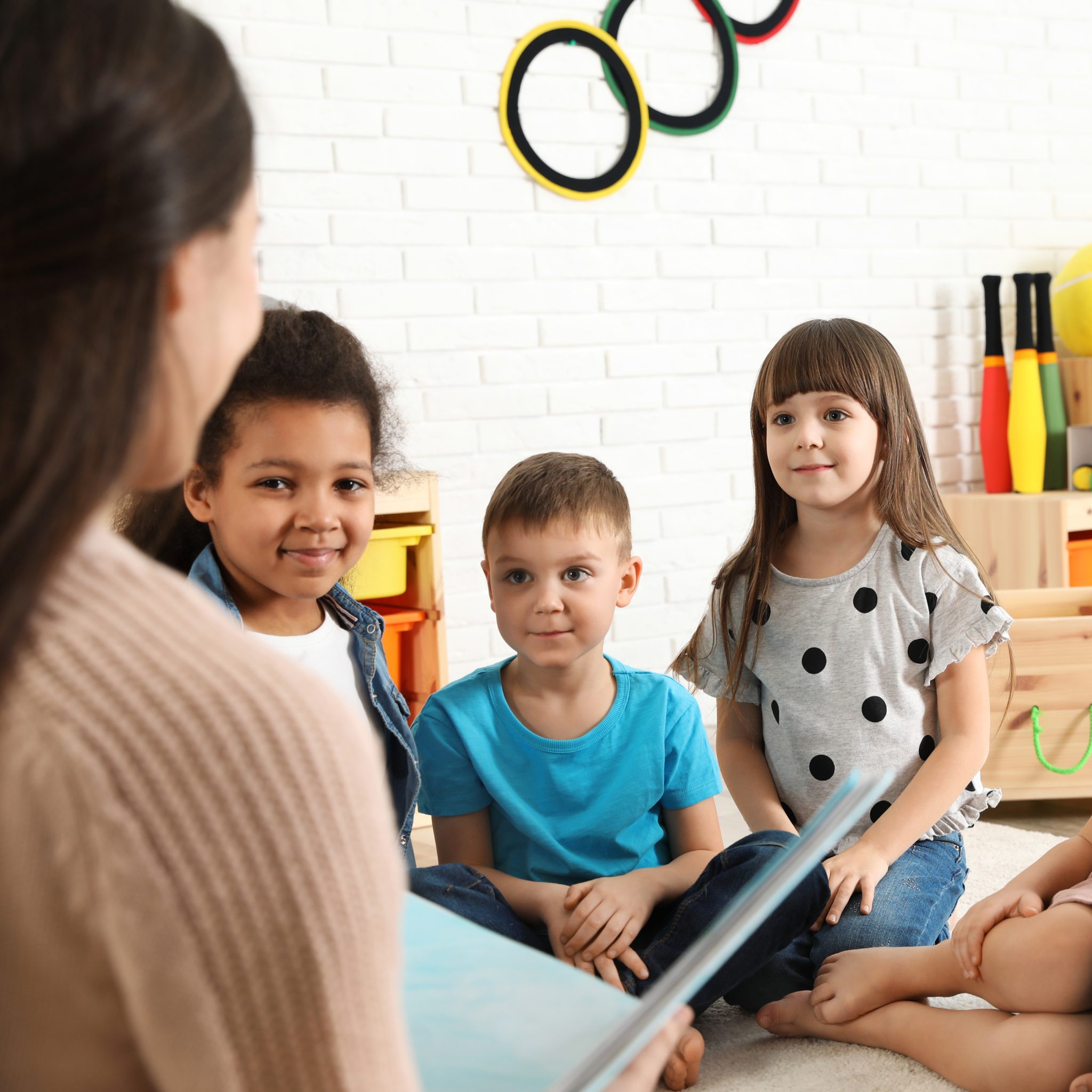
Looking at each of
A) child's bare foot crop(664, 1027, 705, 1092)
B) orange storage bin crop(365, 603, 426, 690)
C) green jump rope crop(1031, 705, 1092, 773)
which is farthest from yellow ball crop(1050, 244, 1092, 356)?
child's bare foot crop(664, 1027, 705, 1092)

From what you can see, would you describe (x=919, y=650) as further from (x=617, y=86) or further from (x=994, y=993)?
(x=617, y=86)

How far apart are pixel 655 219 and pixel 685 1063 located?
195 cm

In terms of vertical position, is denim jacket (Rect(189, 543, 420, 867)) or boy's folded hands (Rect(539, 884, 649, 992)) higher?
denim jacket (Rect(189, 543, 420, 867))

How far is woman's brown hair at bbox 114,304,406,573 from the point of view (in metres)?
1.14

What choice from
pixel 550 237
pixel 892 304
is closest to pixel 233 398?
pixel 550 237

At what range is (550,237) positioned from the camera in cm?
248

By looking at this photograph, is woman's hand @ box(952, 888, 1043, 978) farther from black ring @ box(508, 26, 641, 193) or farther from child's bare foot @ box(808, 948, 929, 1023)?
black ring @ box(508, 26, 641, 193)

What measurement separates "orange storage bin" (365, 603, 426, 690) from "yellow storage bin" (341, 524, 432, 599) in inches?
1.5

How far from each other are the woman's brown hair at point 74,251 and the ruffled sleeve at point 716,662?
1.15 meters

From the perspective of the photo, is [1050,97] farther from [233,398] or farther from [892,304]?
[233,398]

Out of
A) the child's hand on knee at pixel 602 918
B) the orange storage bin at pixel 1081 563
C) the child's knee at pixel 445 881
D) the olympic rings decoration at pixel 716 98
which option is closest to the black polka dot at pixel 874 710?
the child's hand on knee at pixel 602 918

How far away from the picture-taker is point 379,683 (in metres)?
1.24

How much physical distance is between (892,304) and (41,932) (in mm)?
2768

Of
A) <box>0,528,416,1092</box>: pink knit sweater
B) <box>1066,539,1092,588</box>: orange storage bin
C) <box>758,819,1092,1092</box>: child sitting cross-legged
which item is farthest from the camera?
<box>1066,539,1092,588</box>: orange storage bin
